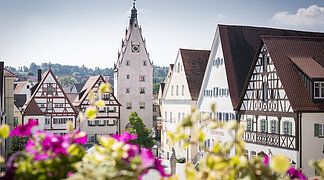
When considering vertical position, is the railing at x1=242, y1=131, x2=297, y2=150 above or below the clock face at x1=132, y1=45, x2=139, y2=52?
below

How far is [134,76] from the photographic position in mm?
74250

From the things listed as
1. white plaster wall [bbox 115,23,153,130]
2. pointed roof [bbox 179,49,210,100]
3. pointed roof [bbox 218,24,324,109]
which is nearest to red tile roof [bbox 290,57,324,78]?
pointed roof [bbox 218,24,324,109]

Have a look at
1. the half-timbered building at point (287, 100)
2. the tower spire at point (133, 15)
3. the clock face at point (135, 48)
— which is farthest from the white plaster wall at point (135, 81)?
the half-timbered building at point (287, 100)

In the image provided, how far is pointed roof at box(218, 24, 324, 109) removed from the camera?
3494 cm

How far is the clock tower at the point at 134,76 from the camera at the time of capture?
73.4 meters

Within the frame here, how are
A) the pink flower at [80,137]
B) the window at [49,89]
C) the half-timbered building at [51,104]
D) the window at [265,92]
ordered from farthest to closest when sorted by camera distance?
the window at [49,89] < the half-timbered building at [51,104] < the window at [265,92] < the pink flower at [80,137]

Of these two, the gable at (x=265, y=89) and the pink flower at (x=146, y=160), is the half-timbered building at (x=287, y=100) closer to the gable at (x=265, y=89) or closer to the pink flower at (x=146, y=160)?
the gable at (x=265, y=89)

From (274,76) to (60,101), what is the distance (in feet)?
122

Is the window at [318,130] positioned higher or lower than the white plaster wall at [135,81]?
lower

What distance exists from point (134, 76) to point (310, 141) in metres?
49.4

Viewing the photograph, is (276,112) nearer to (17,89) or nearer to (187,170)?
(187,170)

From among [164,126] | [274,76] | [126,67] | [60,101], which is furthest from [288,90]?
[126,67]

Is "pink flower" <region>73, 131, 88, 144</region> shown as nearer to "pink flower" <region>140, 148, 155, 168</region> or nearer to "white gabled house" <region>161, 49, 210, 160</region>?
"pink flower" <region>140, 148, 155, 168</region>

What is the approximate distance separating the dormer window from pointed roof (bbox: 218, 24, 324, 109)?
6.84 meters
